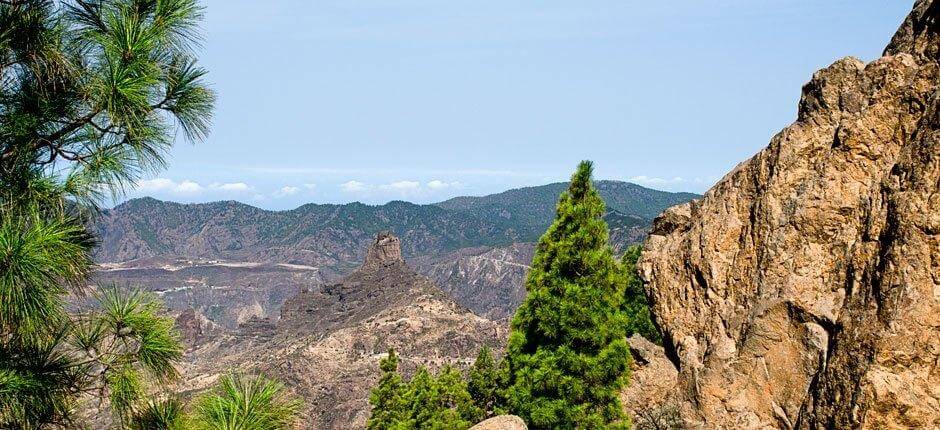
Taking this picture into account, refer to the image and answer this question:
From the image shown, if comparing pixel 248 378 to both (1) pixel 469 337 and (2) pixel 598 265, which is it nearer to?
(2) pixel 598 265

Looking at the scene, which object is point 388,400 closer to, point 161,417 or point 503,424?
point 503,424

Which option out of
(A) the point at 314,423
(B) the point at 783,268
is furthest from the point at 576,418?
(A) the point at 314,423

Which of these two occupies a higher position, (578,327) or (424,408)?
(578,327)

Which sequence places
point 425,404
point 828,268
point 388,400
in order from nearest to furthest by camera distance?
point 828,268 < point 425,404 < point 388,400

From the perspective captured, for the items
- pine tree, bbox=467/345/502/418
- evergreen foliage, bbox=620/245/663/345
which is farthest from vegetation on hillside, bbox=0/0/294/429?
evergreen foliage, bbox=620/245/663/345

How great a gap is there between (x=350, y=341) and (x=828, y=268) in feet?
452

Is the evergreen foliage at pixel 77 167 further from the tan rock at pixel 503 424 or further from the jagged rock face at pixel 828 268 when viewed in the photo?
the jagged rock face at pixel 828 268

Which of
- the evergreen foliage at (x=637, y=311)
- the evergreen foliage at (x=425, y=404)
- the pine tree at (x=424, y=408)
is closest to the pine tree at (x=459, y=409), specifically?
the evergreen foliage at (x=425, y=404)

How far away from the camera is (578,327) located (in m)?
21.2

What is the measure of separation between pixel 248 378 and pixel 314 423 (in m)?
113

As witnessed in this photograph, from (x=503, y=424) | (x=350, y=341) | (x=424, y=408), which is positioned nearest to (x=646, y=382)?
(x=503, y=424)

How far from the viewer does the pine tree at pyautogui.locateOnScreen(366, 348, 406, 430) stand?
42.3 m

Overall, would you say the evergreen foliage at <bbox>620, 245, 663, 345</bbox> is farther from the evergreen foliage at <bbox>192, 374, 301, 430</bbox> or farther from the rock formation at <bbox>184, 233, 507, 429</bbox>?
the rock formation at <bbox>184, 233, 507, 429</bbox>

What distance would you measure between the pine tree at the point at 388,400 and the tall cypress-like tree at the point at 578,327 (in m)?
21.6
